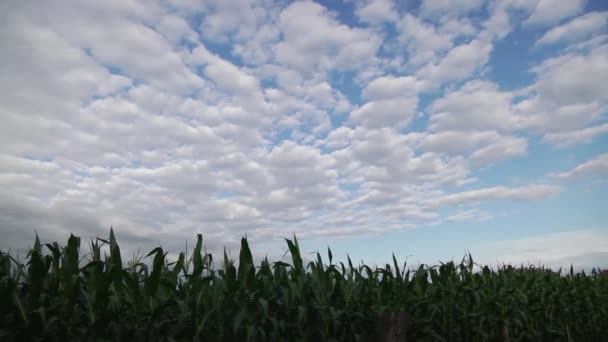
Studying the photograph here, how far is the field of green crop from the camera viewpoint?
3512 mm

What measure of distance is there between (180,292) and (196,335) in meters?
0.75

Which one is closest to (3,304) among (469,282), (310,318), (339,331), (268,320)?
(268,320)

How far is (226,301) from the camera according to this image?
3795mm

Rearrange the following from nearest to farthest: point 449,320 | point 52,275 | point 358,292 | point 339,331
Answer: point 52,275
point 339,331
point 358,292
point 449,320

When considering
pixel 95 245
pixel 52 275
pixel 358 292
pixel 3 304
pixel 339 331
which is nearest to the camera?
pixel 3 304

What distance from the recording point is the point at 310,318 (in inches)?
167

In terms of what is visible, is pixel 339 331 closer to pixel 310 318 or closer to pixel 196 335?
pixel 310 318

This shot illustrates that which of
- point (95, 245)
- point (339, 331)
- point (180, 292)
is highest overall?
point (95, 245)

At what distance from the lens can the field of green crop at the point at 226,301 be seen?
11.5 ft

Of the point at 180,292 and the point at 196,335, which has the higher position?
the point at 180,292

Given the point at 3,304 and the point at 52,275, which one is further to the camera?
the point at 52,275

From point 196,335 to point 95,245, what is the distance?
4.14 feet

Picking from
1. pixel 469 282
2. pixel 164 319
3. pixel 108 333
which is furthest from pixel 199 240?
pixel 469 282

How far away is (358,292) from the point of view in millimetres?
4930
